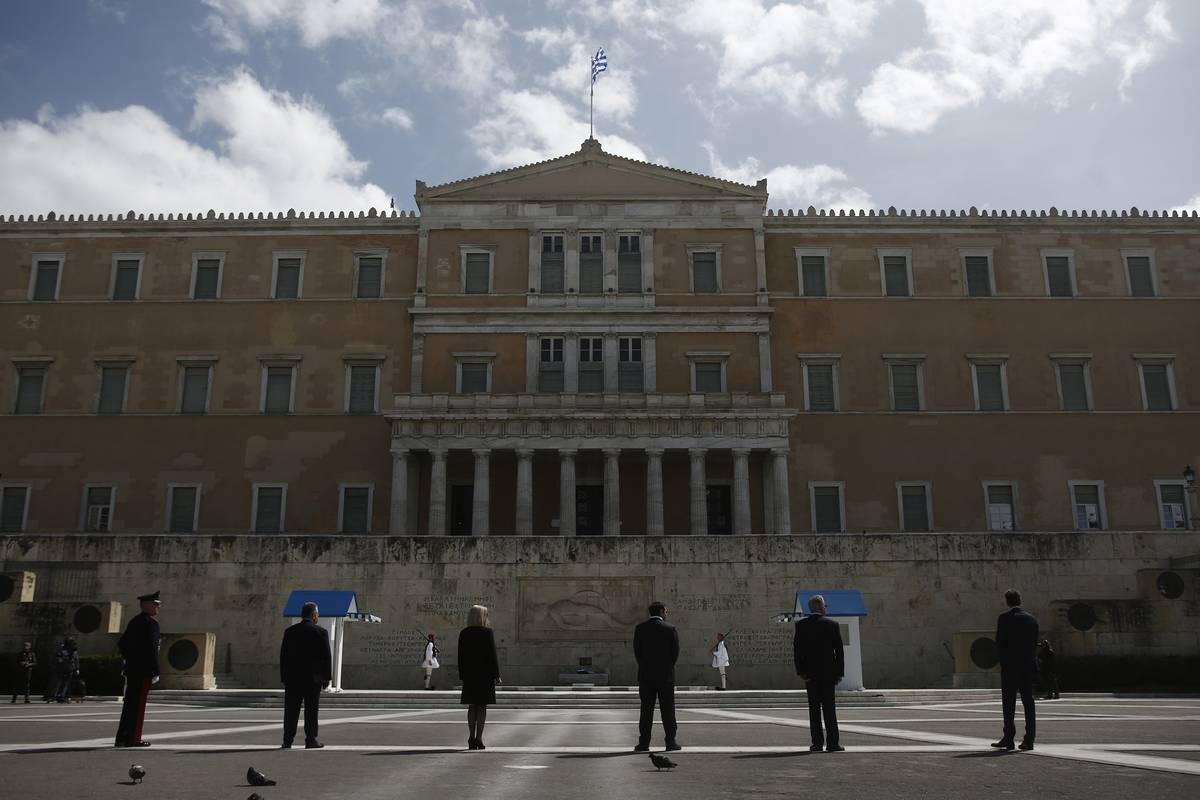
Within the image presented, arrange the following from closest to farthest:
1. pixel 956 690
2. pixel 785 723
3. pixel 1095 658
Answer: pixel 785 723
pixel 956 690
pixel 1095 658

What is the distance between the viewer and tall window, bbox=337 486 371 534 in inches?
1626

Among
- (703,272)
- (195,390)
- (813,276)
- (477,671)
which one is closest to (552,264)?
(703,272)

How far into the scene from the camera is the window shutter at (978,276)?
146 feet

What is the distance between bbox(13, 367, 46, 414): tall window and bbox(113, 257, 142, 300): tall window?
430 cm

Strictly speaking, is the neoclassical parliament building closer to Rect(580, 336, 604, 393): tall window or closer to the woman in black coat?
Rect(580, 336, 604, 393): tall window

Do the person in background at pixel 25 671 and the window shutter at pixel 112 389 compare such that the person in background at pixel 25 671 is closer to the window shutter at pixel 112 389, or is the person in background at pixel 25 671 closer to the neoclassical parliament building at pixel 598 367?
the neoclassical parliament building at pixel 598 367

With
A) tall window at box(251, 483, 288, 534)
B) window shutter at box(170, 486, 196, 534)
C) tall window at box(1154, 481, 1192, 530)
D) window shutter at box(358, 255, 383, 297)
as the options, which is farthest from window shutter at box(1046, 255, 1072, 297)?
window shutter at box(170, 486, 196, 534)

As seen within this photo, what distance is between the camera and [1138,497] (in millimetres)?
41562

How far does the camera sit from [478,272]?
145 feet

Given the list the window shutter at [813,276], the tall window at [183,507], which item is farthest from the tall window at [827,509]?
the tall window at [183,507]

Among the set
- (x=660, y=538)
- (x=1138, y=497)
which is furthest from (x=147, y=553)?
(x=1138, y=497)

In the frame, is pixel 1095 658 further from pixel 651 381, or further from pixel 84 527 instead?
pixel 84 527

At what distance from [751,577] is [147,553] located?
15807 millimetres

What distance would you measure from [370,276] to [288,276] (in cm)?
344
